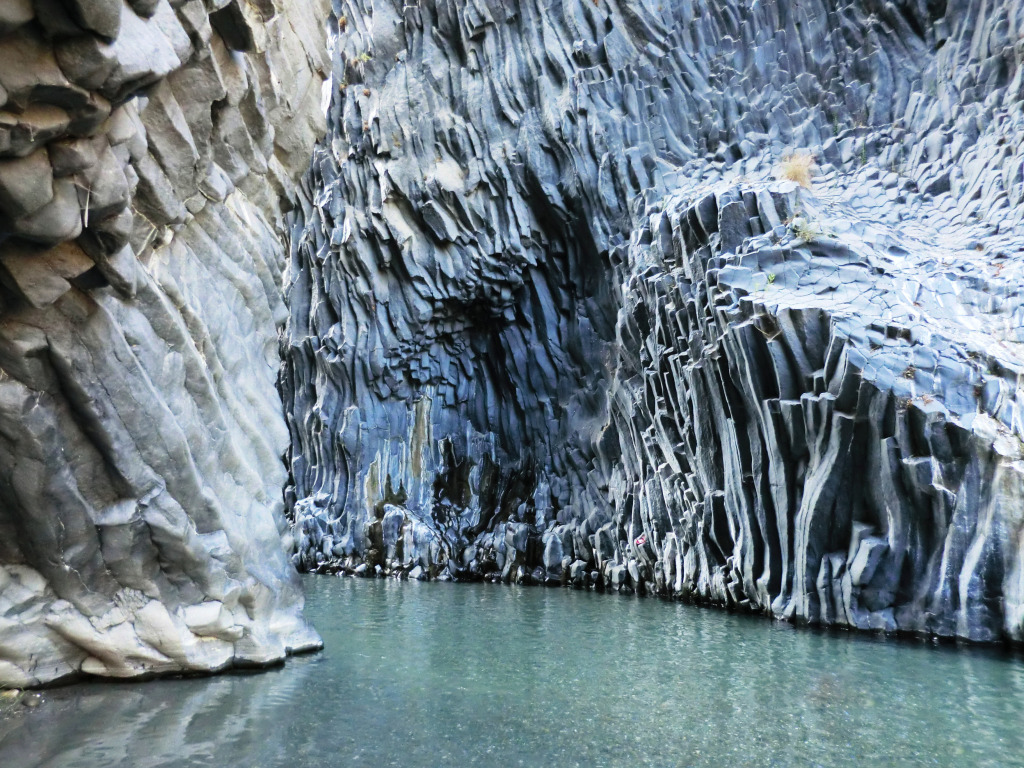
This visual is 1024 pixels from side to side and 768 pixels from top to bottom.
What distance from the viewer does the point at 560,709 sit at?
626cm

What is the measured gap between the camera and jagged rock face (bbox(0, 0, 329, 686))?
15.2ft

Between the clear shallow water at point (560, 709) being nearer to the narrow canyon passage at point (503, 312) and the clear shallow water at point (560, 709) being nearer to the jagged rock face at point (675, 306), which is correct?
the narrow canyon passage at point (503, 312)

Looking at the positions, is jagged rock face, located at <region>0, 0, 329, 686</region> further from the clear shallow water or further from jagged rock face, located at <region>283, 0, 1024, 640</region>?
jagged rock face, located at <region>283, 0, 1024, 640</region>

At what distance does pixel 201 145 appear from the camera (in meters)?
6.91

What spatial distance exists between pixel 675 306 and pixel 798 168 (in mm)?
4706

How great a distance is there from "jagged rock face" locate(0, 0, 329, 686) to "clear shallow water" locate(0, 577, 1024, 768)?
602 millimetres

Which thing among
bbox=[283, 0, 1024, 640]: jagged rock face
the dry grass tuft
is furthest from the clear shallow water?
the dry grass tuft

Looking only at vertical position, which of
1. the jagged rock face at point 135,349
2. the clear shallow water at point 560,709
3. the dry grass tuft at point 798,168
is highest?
the dry grass tuft at point 798,168

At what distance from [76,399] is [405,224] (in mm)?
20417

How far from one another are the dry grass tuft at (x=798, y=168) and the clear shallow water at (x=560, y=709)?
10.7m

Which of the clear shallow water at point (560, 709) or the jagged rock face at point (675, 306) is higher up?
the jagged rock face at point (675, 306)

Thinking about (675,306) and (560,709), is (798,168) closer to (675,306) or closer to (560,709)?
(675,306)

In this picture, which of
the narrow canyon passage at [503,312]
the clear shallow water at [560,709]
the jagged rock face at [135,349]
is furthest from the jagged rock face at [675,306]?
the jagged rock face at [135,349]

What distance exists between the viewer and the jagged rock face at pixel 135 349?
15.2ft
